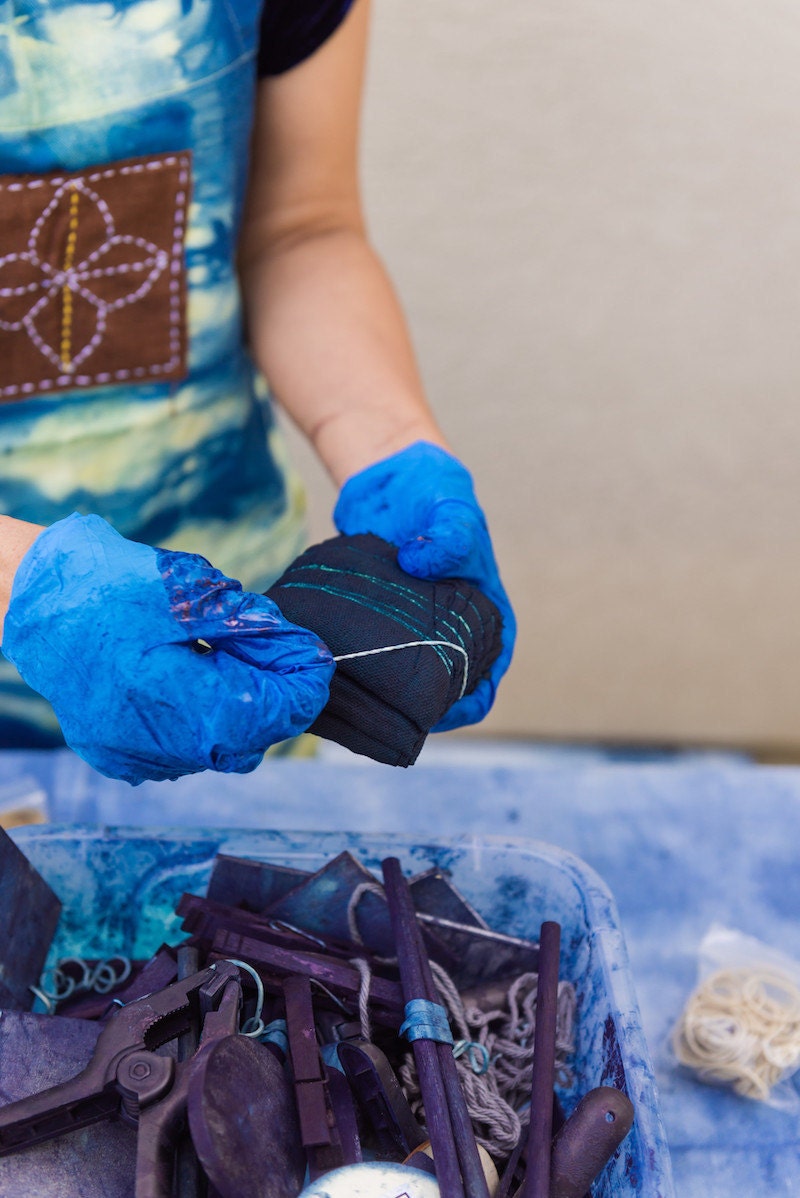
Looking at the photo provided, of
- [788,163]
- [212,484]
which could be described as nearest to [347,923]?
[212,484]

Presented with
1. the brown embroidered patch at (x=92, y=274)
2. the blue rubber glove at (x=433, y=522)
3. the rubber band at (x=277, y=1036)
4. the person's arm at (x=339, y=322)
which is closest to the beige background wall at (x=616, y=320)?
the person's arm at (x=339, y=322)

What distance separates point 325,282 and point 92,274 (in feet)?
0.72

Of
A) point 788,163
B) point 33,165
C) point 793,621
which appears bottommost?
point 793,621

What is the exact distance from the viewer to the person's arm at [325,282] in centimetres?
86

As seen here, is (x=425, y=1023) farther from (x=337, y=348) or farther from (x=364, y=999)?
(x=337, y=348)

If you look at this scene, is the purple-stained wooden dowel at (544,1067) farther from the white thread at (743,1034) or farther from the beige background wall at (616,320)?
the beige background wall at (616,320)

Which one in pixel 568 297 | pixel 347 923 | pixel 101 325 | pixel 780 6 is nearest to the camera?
pixel 347 923

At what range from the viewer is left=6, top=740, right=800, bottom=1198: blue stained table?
86 centimetres

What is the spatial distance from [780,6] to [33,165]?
3.59 feet

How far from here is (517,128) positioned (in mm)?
1423

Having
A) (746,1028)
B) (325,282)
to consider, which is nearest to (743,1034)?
(746,1028)

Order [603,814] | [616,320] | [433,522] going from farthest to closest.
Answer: [616,320], [603,814], [433,522]

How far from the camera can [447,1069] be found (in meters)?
0.56

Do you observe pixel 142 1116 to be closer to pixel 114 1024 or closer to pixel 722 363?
pixel 114 1024
